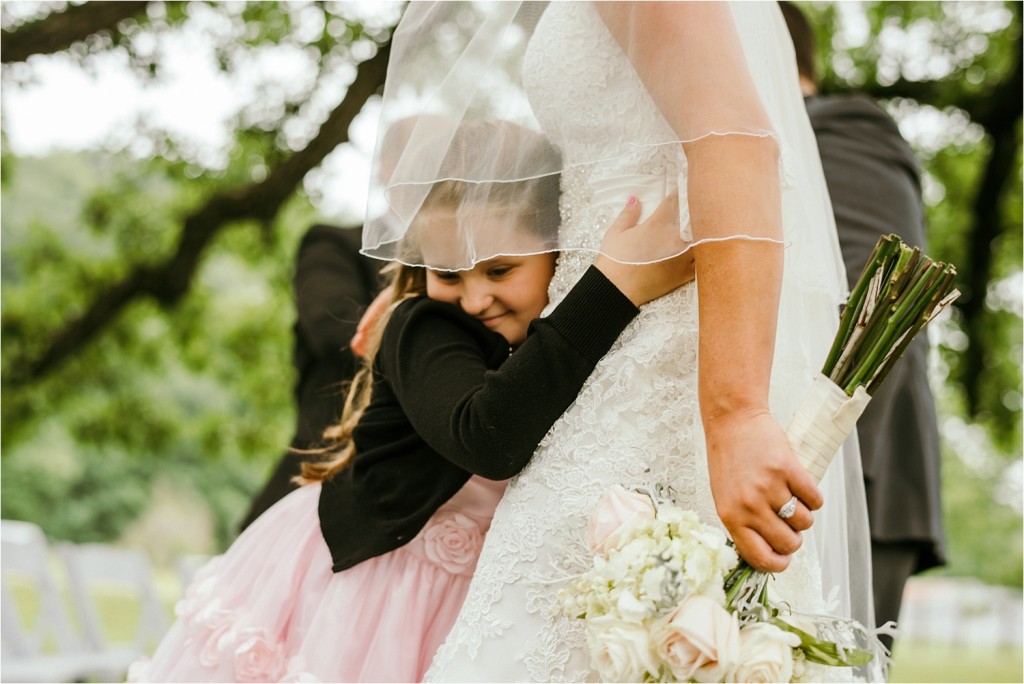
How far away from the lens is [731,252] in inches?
62.5

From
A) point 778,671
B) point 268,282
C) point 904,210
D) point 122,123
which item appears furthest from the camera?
point 268,282

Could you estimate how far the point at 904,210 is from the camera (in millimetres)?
3086

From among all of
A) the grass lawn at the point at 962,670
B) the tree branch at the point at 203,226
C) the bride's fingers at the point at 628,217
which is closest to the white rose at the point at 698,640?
the bride's fingers at the point at 628,217

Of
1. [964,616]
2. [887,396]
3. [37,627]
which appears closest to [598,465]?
[887,396]

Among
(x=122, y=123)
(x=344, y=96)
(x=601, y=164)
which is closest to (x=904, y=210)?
(x=601, y=164)

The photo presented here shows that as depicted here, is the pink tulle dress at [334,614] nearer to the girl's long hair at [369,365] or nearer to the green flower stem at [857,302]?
the girl's long hair at [369,365]

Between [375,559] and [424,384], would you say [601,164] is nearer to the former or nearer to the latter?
[424,384]

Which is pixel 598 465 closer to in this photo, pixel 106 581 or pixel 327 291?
pixel 327 291

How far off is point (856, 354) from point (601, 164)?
0.61 meters

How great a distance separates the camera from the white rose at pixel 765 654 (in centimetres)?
139

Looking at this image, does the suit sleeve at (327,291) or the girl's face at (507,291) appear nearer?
the girl's face at (507,291)

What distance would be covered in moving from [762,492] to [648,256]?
18.8 inches

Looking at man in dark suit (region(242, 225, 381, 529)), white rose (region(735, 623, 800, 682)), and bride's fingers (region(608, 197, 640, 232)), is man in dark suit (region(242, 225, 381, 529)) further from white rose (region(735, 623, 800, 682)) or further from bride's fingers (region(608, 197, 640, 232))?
white rose (region(735, 623, 800, 682))

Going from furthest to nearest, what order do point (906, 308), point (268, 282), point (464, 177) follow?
point (268, 282) < point (464, 177) < point (906, 308)
